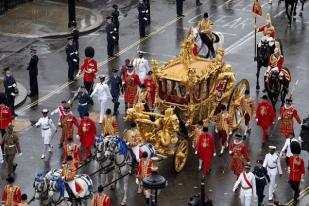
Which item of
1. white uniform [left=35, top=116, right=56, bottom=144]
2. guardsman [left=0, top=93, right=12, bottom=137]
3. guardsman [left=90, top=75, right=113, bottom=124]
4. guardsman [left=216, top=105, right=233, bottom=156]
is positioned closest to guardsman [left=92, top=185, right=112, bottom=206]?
white uniform [left=35, top=116, right=56, bottom=144]

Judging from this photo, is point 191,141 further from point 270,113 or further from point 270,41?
point 270,41

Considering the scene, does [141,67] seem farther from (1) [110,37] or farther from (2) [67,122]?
(1) [110,37]

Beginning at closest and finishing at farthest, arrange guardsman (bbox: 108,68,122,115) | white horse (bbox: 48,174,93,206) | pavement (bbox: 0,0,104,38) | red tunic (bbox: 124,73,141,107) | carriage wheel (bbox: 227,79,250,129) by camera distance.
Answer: white horse (bbox: 48,174,93,206) → carriage wheel (bbox: 227,79,250,129) → red tunic (bbox: 124,73,141,107) → guardsman (bbox: 108,68,122,115) → pavement (bbox: 0,0,104,38)

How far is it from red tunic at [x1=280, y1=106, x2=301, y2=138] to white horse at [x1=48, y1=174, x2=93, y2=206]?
6842 millimetres

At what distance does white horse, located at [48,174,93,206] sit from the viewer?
2608 cm

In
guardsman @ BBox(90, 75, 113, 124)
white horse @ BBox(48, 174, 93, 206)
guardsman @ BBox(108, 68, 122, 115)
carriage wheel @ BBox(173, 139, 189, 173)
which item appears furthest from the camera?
guardsman @ BBox(108, 68, 122, 115)

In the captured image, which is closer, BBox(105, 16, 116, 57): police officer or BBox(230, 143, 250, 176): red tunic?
BBox(230, 143, 250, 176): red tunic

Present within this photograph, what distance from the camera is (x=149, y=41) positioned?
137ft

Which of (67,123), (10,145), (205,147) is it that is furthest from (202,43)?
(10,145)

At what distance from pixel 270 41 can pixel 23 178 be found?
10.2 meters

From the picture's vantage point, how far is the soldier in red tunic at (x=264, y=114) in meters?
31.2

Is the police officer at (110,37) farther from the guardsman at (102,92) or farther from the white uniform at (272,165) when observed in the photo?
the white uniform at (272,165)

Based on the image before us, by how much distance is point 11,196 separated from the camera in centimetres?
2648

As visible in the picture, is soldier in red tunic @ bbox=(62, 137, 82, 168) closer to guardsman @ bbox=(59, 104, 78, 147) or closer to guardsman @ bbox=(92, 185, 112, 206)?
guardsman @ bbox=(59, 104, 78, 147)
